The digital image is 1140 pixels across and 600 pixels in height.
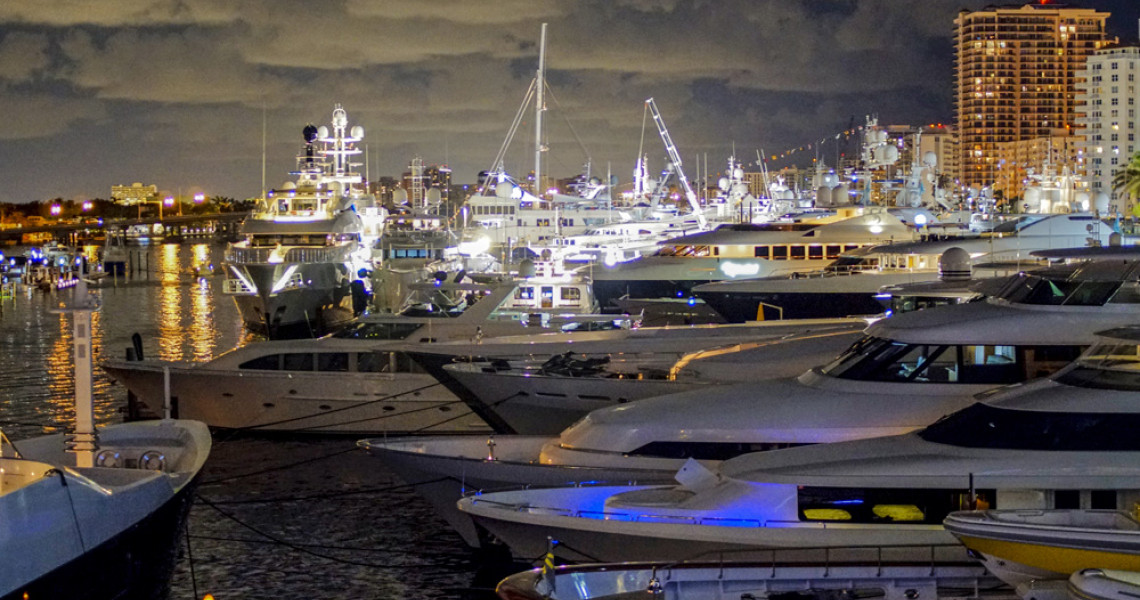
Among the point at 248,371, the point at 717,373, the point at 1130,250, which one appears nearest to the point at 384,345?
the point at 248,371

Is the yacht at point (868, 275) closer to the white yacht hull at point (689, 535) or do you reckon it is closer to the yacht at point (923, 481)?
the yacht at point (923, 481)

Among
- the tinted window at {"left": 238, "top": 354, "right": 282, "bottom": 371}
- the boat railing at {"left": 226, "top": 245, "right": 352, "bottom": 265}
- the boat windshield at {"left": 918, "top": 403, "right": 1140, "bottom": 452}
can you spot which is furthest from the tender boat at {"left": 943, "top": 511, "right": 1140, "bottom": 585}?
the boat railing at {"left": 226, "top": 245, "right": 352, "bottom": 265}

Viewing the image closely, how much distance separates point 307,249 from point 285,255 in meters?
1.07

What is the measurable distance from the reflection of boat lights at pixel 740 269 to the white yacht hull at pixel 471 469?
1226 inches

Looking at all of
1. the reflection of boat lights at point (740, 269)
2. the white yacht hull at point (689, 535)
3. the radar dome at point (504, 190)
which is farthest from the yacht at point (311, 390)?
the radar dome at point (504, 190)

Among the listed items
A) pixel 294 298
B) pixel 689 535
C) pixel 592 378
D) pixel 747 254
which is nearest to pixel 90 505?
pixel 689 535

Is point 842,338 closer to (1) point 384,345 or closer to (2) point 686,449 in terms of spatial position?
(2) point 686,449

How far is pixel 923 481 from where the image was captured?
1276 cm

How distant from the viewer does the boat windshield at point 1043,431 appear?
497 inches

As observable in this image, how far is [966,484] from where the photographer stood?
12.7 meters

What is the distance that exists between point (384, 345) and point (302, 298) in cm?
3044

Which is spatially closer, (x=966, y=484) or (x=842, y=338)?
(x=966, y=484)

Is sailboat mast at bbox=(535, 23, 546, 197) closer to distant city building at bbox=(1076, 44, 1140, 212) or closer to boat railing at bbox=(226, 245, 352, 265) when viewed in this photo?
boat railing at bbox=(226, 245, 352, 265)

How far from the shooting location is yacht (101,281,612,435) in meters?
26.0
